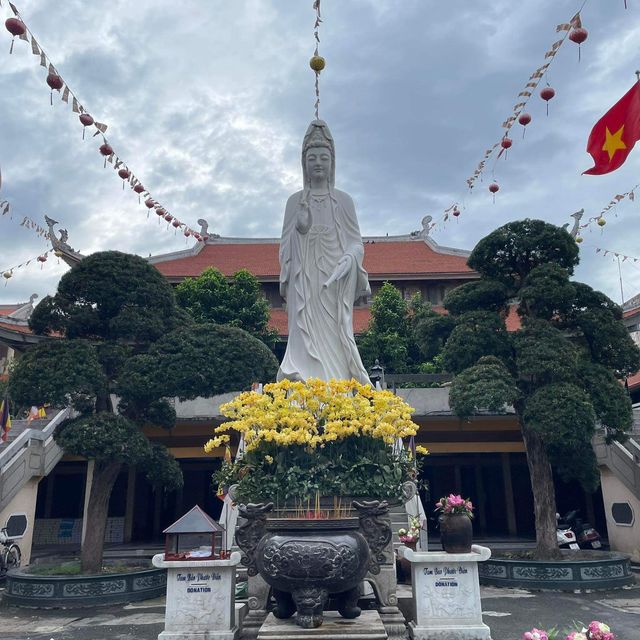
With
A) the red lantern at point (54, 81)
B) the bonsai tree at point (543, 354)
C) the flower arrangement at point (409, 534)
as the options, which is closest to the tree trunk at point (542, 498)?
the bonsai tree at point (543, 354)

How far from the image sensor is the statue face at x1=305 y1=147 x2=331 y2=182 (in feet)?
26.0

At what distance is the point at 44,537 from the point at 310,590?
14.6m

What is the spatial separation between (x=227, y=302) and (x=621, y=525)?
39.1ft

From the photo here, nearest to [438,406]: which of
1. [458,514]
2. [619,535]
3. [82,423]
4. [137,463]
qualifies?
[619,535]

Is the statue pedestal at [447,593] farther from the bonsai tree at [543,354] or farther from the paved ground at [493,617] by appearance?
the bonsai tree at [543,354]

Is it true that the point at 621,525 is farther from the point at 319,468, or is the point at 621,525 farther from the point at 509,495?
the point at 319,468

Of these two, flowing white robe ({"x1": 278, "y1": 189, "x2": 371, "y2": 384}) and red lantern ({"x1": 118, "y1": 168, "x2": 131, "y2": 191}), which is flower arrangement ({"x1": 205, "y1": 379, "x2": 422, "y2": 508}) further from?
red lantern ({"x1": 118, "y1": 168, "x2": 131, "y2": 191})

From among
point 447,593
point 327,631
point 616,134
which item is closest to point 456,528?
point 447,593

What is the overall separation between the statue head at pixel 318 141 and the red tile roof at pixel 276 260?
13.6 meters

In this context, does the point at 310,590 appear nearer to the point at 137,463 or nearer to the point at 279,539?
the point at 279,539

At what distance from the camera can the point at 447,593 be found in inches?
197

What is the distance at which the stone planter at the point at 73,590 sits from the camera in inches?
344

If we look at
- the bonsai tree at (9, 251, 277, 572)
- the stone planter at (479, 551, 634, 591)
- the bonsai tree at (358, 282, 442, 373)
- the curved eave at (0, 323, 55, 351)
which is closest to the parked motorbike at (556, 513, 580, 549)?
the stone planter at (479, 551, 634, 591)

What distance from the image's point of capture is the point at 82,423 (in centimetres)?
938
